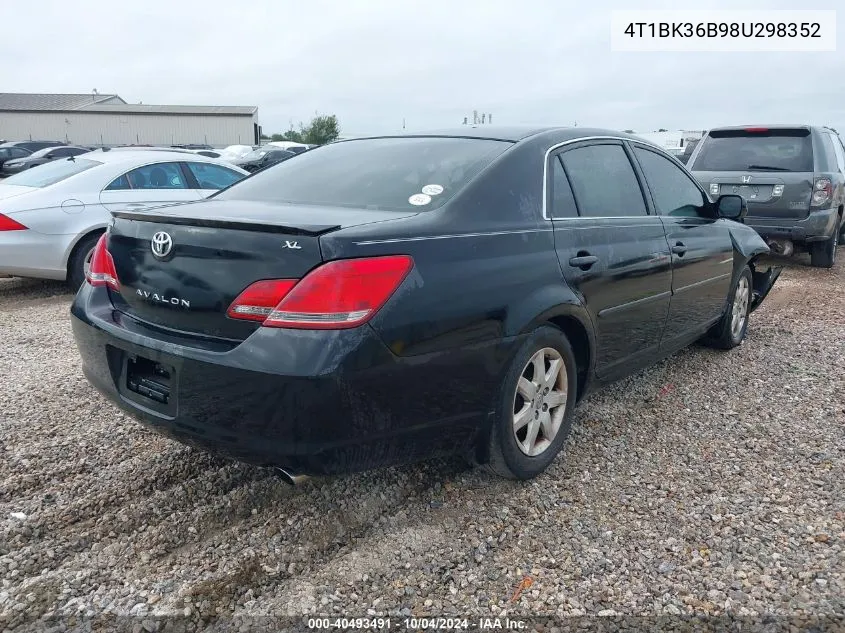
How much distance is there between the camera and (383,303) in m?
2.24

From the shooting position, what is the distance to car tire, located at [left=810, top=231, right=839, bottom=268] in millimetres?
8742

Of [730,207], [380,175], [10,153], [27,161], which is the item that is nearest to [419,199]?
[380,175]

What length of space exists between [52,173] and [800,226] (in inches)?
316

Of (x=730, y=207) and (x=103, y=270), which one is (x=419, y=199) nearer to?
(x=103, y=270)

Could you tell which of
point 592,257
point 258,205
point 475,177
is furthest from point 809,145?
point 258,205

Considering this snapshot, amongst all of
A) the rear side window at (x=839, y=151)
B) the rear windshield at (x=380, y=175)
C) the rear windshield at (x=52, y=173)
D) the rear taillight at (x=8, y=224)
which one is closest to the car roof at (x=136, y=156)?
the rear windshield at (x=52, y=173)

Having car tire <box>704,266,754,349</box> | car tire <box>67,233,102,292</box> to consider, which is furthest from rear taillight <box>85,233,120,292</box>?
car tire <box>704,266,754,349</box>

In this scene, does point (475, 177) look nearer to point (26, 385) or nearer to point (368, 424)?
point (368, 424)

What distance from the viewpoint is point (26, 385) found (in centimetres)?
409

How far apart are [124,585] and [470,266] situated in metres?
1.62

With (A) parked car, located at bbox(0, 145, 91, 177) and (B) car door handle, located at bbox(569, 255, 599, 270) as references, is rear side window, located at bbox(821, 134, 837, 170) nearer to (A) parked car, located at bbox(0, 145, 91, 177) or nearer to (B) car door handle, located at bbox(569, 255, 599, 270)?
(B) car door handle, located at bbox(569, 255, 599, 270)

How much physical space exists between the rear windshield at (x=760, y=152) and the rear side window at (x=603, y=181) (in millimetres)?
5264

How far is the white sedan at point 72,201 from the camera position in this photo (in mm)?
6027

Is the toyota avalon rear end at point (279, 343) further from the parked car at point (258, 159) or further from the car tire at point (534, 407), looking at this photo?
the parked car at point (258, 159)
